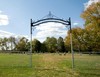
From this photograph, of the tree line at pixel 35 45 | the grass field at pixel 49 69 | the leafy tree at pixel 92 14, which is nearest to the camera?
the grass field at pixel 49 69

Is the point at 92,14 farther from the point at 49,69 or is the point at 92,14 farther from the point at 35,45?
the point at 35,45

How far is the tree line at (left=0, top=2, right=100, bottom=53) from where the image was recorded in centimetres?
5381

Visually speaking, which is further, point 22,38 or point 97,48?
point 22,38

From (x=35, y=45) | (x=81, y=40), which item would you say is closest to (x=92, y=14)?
(x=81, y=40)

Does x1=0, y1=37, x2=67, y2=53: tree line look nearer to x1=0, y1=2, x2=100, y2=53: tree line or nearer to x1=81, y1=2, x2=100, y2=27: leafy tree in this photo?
x1=0, y1=2, x2=100, y2=53: tree line

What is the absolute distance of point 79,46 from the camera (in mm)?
85750

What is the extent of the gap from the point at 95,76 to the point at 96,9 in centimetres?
4115

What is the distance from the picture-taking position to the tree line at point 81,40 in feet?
177

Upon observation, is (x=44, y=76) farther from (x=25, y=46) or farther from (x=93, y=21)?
(x=25, y=46)

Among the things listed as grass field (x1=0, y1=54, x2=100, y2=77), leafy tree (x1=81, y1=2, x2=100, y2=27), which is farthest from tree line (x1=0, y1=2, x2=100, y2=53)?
grass field (x1=0, y1=54, x2=100, y2=77)

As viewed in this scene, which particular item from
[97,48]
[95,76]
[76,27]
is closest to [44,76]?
[95,76]

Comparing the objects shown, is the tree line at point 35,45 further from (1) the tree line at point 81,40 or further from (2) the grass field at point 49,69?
(2) the grass field at point 49,69

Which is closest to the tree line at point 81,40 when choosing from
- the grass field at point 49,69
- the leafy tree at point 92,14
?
the leafy tree at point 92,14

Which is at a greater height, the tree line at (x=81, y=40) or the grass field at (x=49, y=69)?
the tree line at (x=81, y=40)
